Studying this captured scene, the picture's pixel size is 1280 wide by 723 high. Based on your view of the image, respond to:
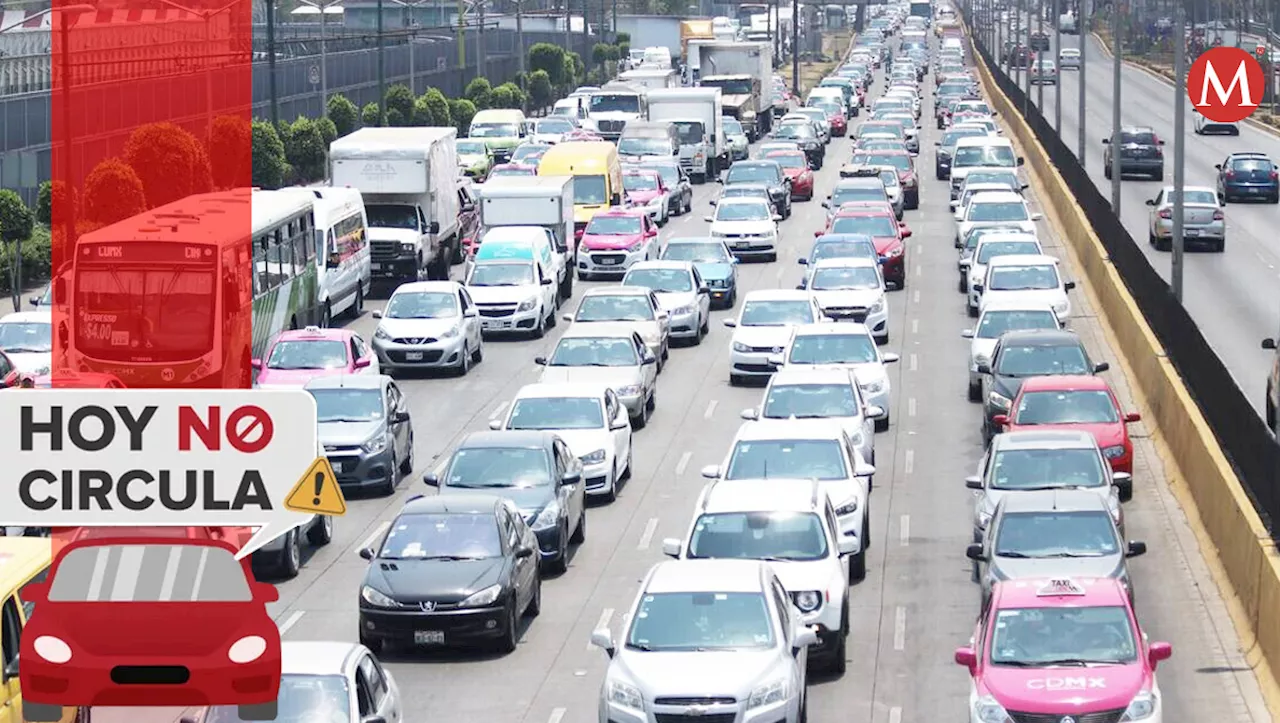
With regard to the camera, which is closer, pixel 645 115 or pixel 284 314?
pixel 284 314

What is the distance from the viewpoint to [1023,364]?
→ 3406 centimetres

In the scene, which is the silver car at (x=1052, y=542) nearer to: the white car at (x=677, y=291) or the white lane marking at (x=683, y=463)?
the white lane marking at (x=683, y=463)

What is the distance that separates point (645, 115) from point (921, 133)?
882 inches

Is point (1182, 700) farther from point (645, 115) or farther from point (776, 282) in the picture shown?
point (645, 115)

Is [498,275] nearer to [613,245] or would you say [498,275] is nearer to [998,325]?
[613,245]

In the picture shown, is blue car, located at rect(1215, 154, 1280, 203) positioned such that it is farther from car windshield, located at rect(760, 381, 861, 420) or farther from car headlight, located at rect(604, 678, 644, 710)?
car headlight, located at rect(604, 678, 644, 710)

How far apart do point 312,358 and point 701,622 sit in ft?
56.9

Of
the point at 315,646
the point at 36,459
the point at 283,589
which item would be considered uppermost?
the point at 36,459

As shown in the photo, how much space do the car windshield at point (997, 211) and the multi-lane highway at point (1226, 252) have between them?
3342 millimetres

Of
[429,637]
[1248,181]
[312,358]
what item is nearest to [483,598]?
[429,637]

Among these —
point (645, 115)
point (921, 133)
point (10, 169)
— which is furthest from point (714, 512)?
point (921, 133)

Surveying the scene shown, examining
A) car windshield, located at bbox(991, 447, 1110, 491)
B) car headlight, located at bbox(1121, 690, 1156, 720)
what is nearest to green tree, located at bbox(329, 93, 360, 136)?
car windshield, located at bbox(991, 447, 1110, 491)

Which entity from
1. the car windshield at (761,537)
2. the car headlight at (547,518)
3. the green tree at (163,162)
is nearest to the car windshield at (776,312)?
the car headlight at (547,518)

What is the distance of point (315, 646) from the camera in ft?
50.9
